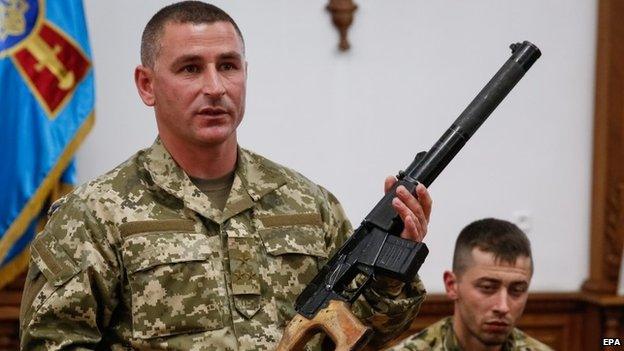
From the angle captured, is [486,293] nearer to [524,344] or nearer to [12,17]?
[524,344]

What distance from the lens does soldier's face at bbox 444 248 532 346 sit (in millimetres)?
3432

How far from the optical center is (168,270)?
205 centimetres

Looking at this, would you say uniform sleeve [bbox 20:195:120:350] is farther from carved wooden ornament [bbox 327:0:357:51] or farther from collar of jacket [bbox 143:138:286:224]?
carved wooden ornament [bbox 327:0:357:51]

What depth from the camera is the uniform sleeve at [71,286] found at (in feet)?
6.57

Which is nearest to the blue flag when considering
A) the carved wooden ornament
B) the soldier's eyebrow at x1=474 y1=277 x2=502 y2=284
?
the carved wooden ornament

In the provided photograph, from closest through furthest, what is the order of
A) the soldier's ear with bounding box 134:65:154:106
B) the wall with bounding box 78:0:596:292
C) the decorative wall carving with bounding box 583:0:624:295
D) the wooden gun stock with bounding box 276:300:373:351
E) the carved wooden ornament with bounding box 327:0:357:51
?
the wooden gun stock with bounding box 276:300:373:351 → the soldier's ear with bounding box 134:65:154:106 → the wall with bounding box 78:0:596:292 → the carved wooden ornament with bounding box 327:0:357:51 → the decorative wall carving with bounding box 583:0:624:295

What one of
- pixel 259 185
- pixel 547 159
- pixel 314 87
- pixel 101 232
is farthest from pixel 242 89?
pixel 547 159

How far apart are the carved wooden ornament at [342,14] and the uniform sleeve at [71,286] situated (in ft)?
8.17

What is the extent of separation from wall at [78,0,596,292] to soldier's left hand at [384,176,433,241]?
2.36m

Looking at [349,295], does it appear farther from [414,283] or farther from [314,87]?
[314,87]

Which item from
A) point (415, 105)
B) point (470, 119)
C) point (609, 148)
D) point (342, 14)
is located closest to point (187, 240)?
point (470, 119)

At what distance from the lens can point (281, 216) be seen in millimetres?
2182

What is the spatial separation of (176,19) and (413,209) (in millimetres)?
539

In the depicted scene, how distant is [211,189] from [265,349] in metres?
0.31
